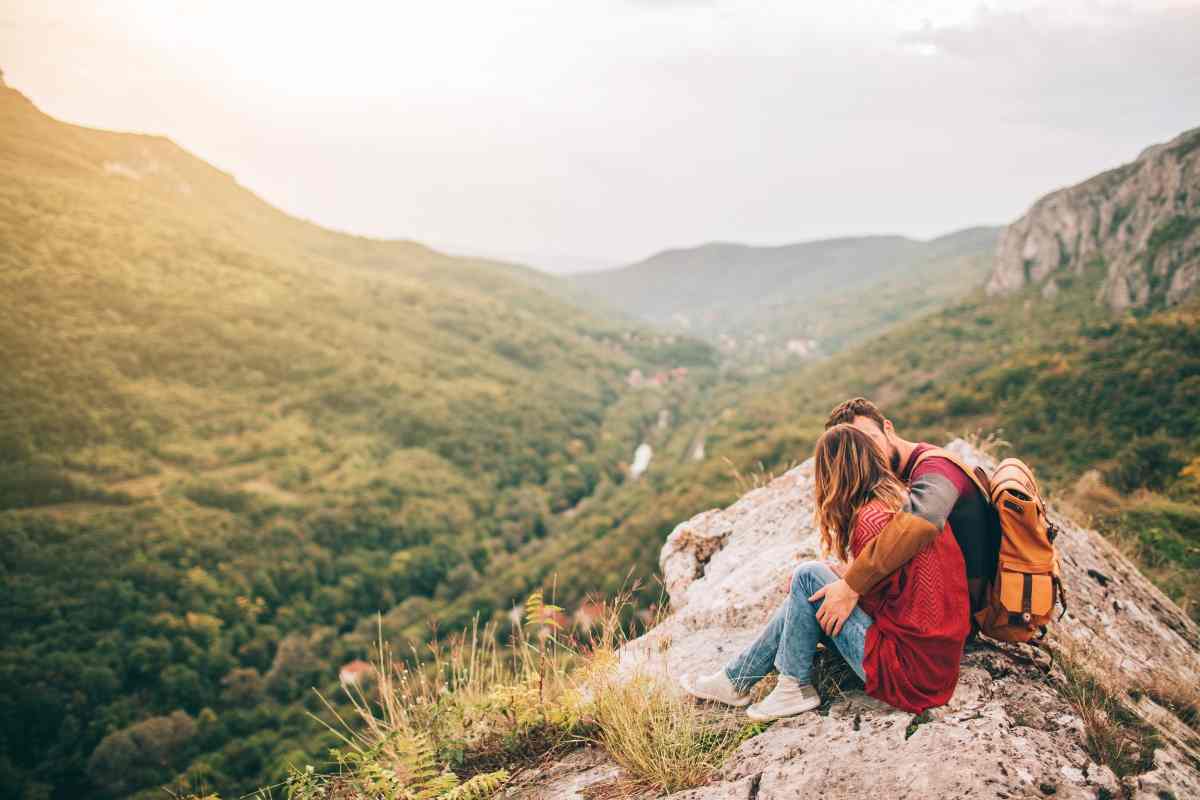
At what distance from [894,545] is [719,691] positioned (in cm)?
166

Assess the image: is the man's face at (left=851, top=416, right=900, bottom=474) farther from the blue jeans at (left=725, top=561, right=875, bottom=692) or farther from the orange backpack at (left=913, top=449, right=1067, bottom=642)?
the blue jeans at (left=725, top=561, right=875, bottom=692)

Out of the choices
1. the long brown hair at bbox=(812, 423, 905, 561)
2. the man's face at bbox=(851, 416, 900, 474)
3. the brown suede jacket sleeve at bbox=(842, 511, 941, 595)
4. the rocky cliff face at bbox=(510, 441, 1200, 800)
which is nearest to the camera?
the rocky cliff face at bbox=(510, 441, 1200, 800)

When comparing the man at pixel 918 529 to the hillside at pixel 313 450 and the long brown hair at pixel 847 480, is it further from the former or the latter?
the hillside at pixel 313 450

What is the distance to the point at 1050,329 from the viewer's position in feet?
A: 146

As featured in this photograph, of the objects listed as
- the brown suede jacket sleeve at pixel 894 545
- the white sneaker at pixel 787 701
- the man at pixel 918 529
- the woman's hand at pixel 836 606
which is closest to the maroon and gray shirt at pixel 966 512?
the man at pixel 918 529

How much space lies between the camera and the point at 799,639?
3.25 metres

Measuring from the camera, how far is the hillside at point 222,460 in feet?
165

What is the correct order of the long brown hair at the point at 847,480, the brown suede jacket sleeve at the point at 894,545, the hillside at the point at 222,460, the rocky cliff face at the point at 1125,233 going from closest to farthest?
the brown suede jacket sleeve at the point at 894,545 < the long brown hair at the point at 847,480 < the rocky cliff face at the point at 1125,233 < the hillside at the point at 222,460

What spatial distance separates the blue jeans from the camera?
3109 millimetres

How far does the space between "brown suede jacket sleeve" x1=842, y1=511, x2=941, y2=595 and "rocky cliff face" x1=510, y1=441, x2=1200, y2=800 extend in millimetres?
807

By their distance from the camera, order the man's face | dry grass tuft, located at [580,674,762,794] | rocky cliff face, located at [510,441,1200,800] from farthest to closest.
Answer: the man's face
dry grass tuft, located at [580,674,762,794]
rocky cliff face, located at [510,441,1200,800]

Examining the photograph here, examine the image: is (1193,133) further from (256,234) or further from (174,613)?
(256,234)

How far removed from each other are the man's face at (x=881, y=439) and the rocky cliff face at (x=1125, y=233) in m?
41.5

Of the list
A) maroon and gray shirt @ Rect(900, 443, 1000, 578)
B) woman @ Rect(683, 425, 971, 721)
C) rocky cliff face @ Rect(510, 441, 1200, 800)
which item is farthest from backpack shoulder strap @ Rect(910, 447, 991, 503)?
rocky cliff face @ Rect(510, 441, 1200, 800)
